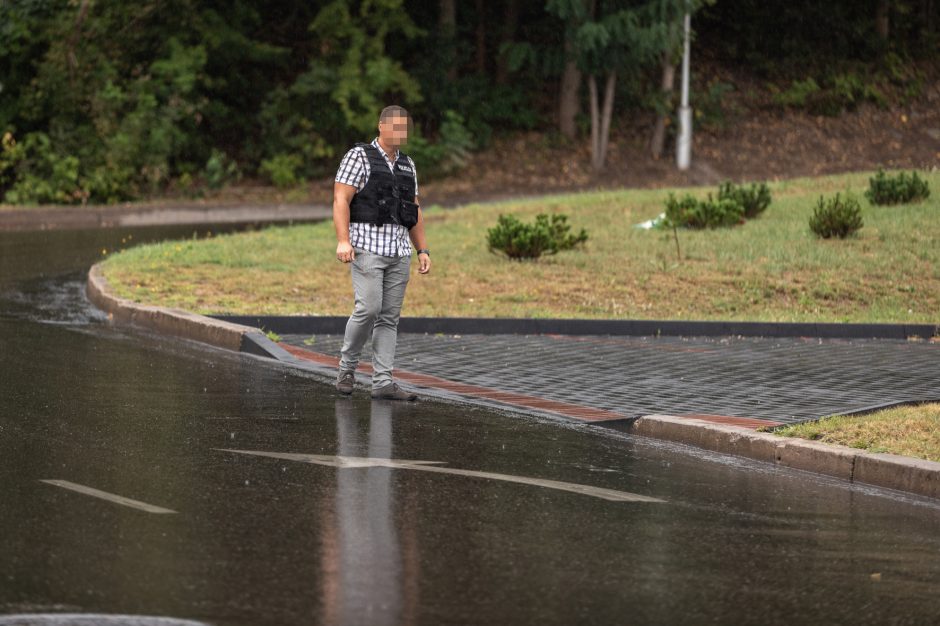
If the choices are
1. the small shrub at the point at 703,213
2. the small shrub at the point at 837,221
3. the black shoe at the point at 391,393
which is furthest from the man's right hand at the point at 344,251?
the small shrub at the point at 703,213

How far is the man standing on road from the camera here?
34.1 ft

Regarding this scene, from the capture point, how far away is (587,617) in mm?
5574

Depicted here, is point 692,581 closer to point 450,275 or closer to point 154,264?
point 450,275

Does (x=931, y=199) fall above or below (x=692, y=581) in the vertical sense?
above

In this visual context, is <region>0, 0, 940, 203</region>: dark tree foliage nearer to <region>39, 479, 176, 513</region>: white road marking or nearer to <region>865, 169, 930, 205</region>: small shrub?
<region>865, 169, 930, 205</region>: small shrub

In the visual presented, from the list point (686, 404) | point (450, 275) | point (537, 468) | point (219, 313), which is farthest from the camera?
point (450, 275)

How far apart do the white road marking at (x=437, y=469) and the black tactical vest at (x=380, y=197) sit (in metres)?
2.38

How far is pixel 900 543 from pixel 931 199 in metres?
17.3

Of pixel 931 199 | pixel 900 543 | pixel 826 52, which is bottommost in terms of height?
pixel 900 543

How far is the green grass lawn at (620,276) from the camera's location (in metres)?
16.0

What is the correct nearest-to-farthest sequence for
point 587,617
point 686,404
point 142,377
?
point 587,617 < point 686,404 < point 142,377

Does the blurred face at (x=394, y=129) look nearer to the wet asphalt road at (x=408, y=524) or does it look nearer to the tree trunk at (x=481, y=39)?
the wet asphalt road at (x=408, y=524)

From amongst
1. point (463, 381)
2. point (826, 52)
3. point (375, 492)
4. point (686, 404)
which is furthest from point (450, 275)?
point (826, 52)

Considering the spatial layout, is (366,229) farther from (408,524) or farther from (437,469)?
(408,524)
